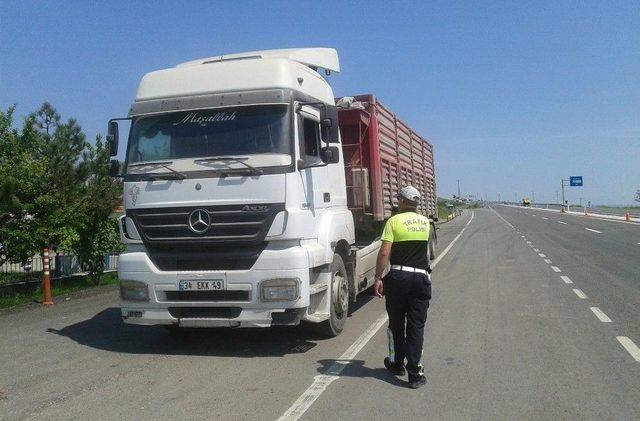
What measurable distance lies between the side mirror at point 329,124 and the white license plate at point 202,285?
7.05 feet

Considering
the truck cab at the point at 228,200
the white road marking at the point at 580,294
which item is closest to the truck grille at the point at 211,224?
the truck cab at the point at 228,200

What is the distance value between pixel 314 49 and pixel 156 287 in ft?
13.9

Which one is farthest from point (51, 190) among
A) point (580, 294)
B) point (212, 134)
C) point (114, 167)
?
point (580, 294)

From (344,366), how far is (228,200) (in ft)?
7.17

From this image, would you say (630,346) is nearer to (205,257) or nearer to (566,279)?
(205,257)

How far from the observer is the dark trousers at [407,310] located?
5.62 metres

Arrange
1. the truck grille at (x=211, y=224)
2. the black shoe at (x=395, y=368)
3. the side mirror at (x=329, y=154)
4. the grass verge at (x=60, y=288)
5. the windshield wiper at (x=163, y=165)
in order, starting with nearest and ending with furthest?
1. the black shoe at (x=395, y=368)
2. the truck grille at (x=211, y=224)
3. the windshield wiper at (x=163, y=165)
4. the side mirror at (x=329, y=154)
5. the grass verge at (x=60, y=288)

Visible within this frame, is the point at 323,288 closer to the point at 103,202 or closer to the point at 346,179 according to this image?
the point at 346,179

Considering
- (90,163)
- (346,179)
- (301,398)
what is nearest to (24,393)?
(301,398)

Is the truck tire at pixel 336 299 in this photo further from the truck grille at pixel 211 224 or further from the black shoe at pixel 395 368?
the black shoe at pixel 395 368

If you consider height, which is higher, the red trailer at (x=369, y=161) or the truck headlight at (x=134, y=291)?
the red trailer at (x=369, y=161)

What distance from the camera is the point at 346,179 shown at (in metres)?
9.48

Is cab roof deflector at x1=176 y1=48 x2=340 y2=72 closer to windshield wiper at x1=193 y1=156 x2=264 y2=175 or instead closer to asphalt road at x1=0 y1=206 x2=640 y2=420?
windshield wiper at x1=193 y1=156 x2=264 y2=175

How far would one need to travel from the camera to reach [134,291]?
6.93 m
